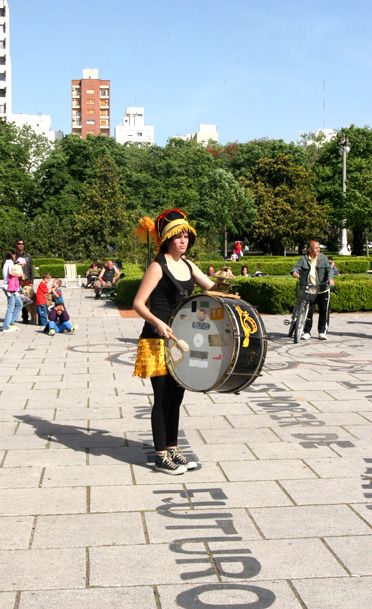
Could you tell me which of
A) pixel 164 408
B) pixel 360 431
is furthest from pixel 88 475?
pixel 360 431

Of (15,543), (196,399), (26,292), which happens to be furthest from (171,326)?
(26,292)

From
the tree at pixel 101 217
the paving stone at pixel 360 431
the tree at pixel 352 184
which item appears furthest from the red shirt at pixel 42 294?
the tree at pixel 352 184

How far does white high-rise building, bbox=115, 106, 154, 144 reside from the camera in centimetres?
16312

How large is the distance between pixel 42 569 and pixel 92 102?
149892mm

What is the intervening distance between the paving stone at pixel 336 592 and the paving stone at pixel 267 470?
5.87 feet

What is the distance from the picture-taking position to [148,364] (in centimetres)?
588

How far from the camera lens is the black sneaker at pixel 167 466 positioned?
5.87 metres

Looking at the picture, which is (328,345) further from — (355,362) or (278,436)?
(278,436)

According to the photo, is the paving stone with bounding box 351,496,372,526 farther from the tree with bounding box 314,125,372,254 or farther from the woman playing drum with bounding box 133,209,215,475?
the tree with bounding box 314,125,372,254

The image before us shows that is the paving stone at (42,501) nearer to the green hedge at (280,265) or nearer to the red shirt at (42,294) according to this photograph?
the red shirt at (42,294)

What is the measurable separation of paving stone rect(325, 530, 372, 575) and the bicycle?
30.8ft

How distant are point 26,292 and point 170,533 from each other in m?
13.0

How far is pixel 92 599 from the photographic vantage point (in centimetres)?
378

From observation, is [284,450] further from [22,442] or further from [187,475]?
[22,442]
